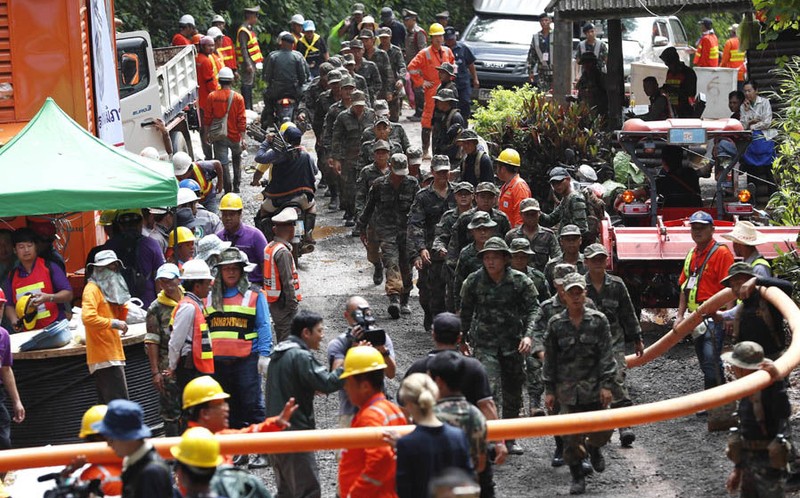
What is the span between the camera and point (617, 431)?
1189 centimetres

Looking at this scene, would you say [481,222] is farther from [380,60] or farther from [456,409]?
[380,60]

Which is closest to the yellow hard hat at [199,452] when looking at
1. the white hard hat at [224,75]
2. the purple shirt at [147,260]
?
the purple shirt at [147,260]

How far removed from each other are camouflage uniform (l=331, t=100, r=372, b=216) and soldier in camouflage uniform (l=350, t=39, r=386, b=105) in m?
4.12

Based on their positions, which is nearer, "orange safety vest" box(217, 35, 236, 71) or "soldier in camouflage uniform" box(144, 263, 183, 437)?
"soldier in camouflage uniform" box(144, 263, 183, 437)

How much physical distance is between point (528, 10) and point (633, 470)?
18.9 m

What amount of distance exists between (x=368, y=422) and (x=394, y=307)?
767 cm

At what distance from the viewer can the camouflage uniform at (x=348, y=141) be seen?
62.2 feet

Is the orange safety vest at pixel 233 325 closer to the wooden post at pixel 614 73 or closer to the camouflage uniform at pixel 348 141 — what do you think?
the camouflage uniform at pixel 348 141

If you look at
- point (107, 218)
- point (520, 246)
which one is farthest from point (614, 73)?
point (107, 218)

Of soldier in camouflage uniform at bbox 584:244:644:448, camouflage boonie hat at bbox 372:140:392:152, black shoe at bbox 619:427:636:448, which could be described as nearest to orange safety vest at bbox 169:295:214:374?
soldier in camouflage uniform at bbox 584:244:644:448

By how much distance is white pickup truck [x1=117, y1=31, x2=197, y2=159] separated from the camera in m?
18.0

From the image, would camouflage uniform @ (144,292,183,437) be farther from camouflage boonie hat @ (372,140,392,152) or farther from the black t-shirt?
camouflage boonie hat @ (372,140,392,152)

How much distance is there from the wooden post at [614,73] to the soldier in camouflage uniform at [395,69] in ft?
17.5

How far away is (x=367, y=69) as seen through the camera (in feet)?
77.0
